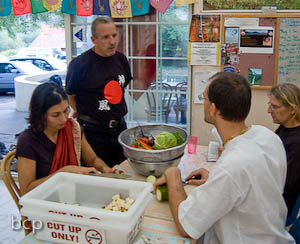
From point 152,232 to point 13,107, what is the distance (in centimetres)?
811

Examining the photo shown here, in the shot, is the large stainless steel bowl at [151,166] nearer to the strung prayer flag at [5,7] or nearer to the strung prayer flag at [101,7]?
the strung prayer flag at [101,7]

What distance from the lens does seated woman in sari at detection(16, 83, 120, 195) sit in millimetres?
1602

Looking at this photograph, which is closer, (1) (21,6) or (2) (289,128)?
(2) (289,128)

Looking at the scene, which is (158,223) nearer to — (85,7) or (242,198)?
(242,198)

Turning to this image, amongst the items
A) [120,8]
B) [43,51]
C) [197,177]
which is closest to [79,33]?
[120,8]

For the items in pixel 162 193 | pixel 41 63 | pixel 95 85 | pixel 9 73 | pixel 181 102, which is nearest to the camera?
pixel 162 193

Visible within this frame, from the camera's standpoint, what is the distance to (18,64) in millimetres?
10688

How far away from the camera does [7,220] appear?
2848mm

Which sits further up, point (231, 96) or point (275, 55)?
point (275, 55)

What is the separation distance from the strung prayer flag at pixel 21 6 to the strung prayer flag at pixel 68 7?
369mm

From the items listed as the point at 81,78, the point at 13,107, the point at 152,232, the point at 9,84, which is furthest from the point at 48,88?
the point at 9,84

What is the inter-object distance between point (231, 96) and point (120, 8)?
203cm

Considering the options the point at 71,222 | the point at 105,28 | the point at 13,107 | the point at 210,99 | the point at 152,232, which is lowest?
the point at 13,107

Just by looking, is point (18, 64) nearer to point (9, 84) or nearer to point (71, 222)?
point (9, 84)
